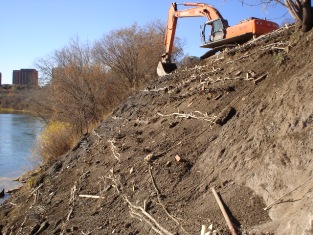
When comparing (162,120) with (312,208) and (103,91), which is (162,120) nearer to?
(312,208)


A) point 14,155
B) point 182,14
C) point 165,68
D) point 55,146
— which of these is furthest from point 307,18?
point 14,155

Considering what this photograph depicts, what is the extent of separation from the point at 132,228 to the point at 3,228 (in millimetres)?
4494

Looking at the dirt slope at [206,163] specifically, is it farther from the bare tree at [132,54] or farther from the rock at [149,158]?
the bare tree at [132,54]

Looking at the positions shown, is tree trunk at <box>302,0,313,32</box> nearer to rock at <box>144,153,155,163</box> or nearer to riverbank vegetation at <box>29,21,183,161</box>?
rock at <box>144,153,155,163</box>

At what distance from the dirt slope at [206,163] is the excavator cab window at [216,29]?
3736 mm

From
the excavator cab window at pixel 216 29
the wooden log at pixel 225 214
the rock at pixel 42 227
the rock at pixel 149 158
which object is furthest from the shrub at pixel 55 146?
the wooden log at pixel 225 214

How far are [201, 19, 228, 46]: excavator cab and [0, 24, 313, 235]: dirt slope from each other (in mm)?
3716

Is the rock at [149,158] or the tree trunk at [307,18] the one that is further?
the rock at [149,158]

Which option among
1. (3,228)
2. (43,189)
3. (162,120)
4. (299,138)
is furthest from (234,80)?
(3,228)

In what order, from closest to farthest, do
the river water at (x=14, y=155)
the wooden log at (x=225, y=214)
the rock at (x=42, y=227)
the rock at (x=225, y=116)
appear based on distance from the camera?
the wooden log at (x=225, y=214) → the rock at (x=225, y=116) → the rock at (x=42, y=227) → the river water at (x=14, y=155)

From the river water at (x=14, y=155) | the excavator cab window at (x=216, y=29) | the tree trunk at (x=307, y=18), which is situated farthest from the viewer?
the river water at (x=14, y=155)

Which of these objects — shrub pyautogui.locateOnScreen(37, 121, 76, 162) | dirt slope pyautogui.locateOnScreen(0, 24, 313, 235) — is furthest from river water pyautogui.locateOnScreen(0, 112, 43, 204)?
dirt slope pyautogui.locateOnScreen(0, 24, 313, 235)

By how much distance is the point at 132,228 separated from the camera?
529 centimetres

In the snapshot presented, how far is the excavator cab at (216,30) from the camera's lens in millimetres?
13369
